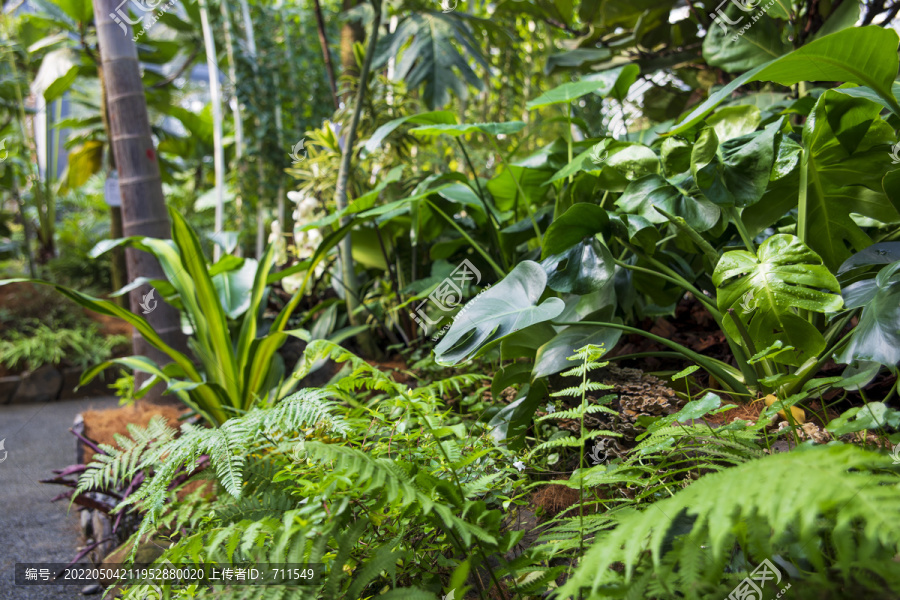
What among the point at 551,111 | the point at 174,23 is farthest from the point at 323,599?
the point at 174,23

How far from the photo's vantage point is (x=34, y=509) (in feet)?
5.75

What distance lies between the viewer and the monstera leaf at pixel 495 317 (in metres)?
→ 0.89

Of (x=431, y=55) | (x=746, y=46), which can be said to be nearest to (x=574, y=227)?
(x=746, y=46)

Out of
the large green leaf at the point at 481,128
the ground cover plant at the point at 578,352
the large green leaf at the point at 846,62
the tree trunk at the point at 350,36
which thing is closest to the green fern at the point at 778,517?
the ground cover plant at the point at 578,352

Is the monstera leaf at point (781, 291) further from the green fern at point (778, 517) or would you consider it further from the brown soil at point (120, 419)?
the brown soil at point (120, 419)

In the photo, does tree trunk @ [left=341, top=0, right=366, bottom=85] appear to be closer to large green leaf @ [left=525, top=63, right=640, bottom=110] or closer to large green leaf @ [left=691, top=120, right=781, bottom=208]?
large green leaf @ [left=525, top=63, right=640, bottom=110]

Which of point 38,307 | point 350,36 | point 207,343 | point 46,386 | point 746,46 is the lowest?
point 46,386

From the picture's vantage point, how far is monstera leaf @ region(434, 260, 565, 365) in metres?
0.89

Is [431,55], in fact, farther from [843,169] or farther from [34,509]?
[34,509]

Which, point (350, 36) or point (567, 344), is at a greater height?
point (350, 36)

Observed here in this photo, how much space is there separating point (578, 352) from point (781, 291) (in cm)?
32

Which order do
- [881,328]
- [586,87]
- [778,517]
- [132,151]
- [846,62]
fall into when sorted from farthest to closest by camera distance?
[132,151], [586,87], [846,62], [881,328], [778,517]

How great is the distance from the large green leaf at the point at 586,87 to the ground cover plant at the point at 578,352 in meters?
0.01

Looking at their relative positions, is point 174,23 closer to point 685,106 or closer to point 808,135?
point 685,106
